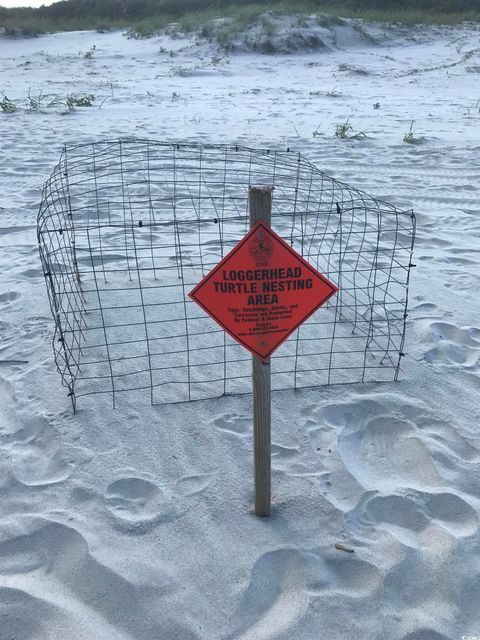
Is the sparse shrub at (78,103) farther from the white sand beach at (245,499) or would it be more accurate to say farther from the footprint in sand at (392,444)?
the footprint in sand at (392,444)

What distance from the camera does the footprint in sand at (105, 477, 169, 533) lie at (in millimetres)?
2076

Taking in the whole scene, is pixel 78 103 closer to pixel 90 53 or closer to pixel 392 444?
pixel 90 53

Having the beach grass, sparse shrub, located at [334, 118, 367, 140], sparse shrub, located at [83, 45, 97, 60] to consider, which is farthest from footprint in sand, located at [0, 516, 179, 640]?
the beach grass

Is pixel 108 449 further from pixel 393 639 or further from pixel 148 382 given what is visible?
pixel 393 639

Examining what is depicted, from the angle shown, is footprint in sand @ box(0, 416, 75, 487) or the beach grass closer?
footprint in sand @ box(0, 416, 75, 487)

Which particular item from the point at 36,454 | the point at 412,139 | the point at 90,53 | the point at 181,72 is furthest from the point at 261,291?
the point at 90,53

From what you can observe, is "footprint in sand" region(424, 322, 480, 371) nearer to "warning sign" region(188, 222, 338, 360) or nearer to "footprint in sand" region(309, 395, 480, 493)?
"footprint in sand" region(309, 395, 480, 493)

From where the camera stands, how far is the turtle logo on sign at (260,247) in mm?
1667

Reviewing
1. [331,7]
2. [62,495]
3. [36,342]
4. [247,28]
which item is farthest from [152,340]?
[331,7]

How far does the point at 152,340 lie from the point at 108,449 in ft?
3.08

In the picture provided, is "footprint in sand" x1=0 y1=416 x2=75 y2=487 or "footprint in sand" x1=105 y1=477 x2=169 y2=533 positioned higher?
"footprint in sand" x1=0 y1=416 x2=75 y2=487

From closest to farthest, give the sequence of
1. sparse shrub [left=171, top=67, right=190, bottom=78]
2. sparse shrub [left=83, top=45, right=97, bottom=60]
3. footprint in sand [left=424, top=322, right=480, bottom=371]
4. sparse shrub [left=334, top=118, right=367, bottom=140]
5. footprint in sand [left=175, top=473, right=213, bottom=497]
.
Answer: footprint in sand [left=175, top=473, right=213, bottom=497]
footprint in sand [left=424, top=322, right=480, bottom=371]
sparse shrub [left=334, top=118, right=367, bottom=140]
sparse shrub [left=171, top=67, right=190, bottom=78]
sparse shrub [left=83, top=45, right=97, bottom=60]

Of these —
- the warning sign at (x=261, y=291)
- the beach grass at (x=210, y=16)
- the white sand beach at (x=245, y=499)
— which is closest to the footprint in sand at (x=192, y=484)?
the white sand beach at (x=245, y=499)

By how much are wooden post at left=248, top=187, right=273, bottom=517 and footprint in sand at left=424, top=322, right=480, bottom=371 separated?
1.42 metres
